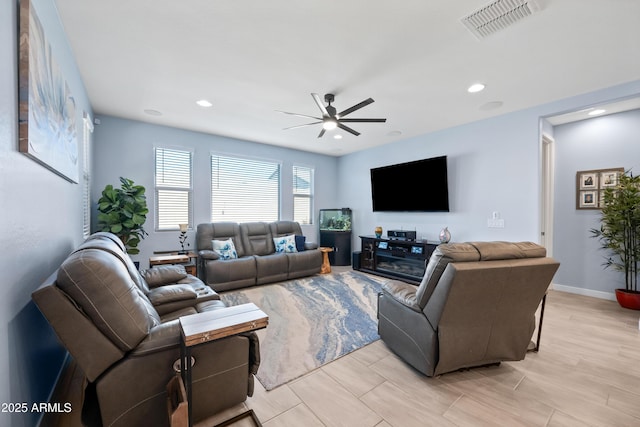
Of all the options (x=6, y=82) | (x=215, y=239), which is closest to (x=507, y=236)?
(x=215, y=239)

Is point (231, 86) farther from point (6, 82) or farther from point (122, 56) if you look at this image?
point (6, 82)

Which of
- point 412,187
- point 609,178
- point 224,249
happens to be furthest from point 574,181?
point 224,249

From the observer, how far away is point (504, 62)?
2.44m

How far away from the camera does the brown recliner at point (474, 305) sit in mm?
1662

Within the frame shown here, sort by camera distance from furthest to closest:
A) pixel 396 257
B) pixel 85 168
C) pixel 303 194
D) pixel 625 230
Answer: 1. pixel 303 194
2. pixel 396 257
3. pixel 625 230
4. pixel 85 168

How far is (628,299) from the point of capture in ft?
10.4

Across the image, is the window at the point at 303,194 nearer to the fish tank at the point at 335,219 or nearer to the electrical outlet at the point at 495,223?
the fish tank at the point at 335,219

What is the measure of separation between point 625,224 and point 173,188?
21.6ft

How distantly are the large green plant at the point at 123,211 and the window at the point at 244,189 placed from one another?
137 cm

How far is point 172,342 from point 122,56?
2595mm

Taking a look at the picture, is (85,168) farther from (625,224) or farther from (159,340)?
(625,224)

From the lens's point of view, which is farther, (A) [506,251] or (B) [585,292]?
(B) [585,292]

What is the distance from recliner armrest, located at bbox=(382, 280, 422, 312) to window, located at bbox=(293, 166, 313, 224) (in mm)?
3881

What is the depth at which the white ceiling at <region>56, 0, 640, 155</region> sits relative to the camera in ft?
6.04
